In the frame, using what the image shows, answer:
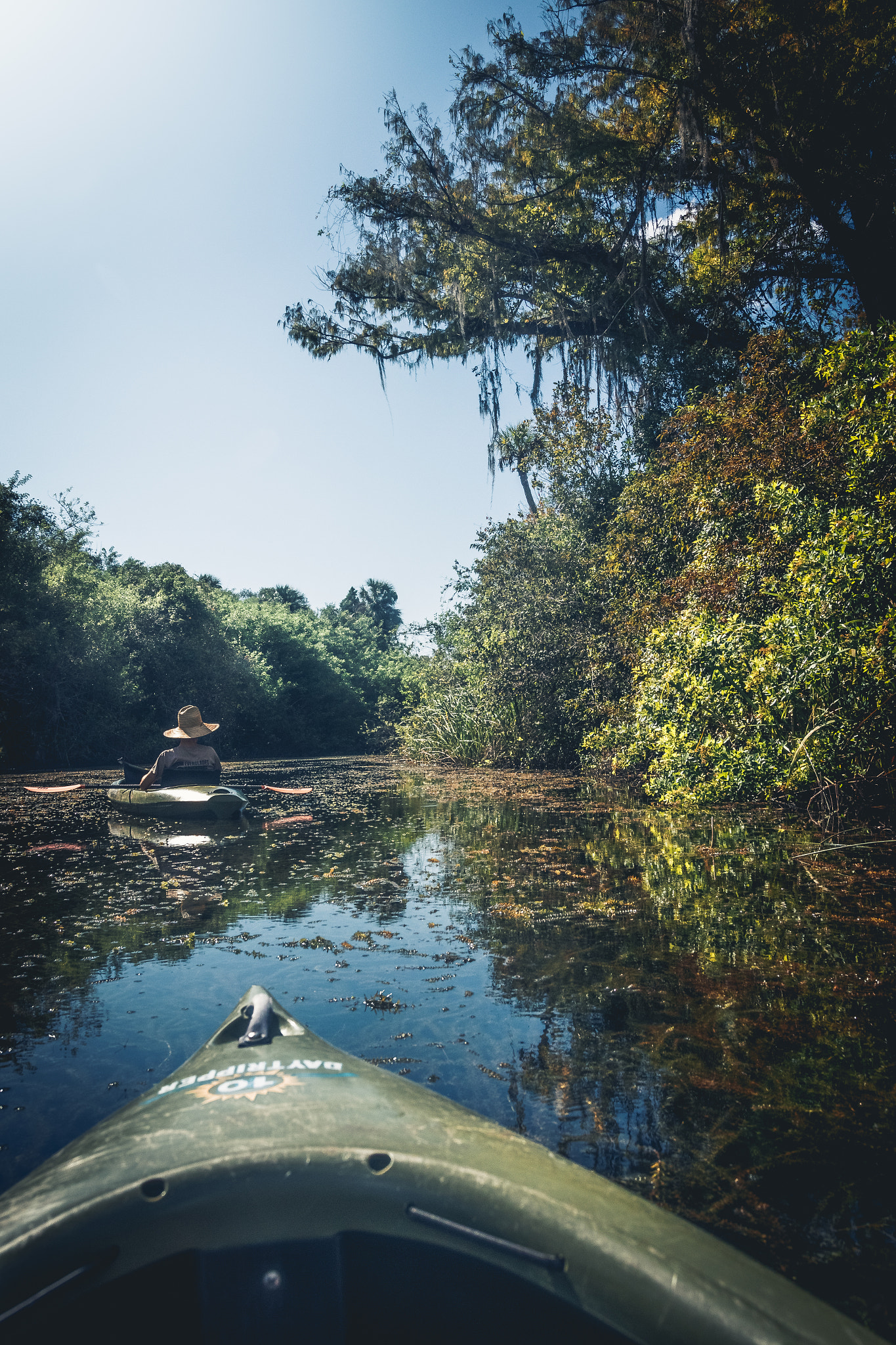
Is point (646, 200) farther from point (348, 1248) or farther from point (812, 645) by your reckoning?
point (348, 1248)

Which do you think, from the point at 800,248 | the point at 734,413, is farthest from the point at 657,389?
the point at 734,413

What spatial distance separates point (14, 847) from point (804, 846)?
800 centimetres

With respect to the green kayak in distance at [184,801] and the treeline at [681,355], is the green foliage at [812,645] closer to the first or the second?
the treeline at [681,355]

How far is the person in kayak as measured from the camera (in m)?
9.35

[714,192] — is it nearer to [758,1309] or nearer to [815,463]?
[815,463]

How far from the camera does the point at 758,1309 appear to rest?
1.21m

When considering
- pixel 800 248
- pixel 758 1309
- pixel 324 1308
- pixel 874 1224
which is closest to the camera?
pixel 758 1309

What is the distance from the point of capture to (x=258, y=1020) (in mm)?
2486

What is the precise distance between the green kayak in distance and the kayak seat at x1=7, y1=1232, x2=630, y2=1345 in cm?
755

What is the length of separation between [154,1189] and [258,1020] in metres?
0.98

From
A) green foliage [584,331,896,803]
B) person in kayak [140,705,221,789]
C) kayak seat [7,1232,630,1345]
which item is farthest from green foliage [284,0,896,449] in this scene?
kayak seat [7,1232,630,1345]

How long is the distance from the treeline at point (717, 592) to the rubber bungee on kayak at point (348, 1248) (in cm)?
536

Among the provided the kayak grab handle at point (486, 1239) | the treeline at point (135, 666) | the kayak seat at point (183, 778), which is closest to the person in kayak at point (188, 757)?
the kayak seat at point (183, 778)

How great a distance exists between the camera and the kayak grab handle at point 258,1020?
2.39 meters
